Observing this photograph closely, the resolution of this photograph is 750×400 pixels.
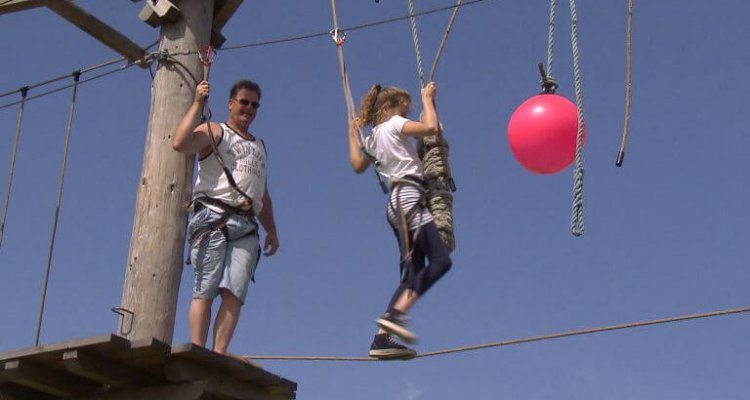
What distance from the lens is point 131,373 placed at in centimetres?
550

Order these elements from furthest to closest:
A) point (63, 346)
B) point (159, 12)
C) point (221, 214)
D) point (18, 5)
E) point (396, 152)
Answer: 1. point (18, 5)
2. point (159, 12)
3. point (396, 152)
4. point (221, 214)
5. point (63, 346)

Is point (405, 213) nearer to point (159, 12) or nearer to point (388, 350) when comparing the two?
point (388, 350)

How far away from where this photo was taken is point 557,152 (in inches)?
229

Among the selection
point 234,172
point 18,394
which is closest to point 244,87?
point 234,172

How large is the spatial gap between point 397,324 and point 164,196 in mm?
1341

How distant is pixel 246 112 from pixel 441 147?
0.95 metres

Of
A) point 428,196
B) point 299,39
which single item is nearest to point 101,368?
point 428,196

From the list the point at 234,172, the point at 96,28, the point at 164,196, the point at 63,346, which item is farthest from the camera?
the point at 96,28

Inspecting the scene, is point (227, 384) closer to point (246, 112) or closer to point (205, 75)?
point (246, 112)

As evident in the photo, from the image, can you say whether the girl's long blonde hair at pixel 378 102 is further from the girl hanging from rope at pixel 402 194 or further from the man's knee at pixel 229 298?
the man's knee at pixel 229 298

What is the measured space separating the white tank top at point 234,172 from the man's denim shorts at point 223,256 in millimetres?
96

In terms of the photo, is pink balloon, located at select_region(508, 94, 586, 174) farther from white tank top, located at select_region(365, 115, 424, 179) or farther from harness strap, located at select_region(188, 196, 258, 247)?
harness strap, located at select_region(188, 196, 258, 247)

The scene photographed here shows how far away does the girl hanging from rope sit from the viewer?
5.72 metres

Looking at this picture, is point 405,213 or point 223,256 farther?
point 405,213
